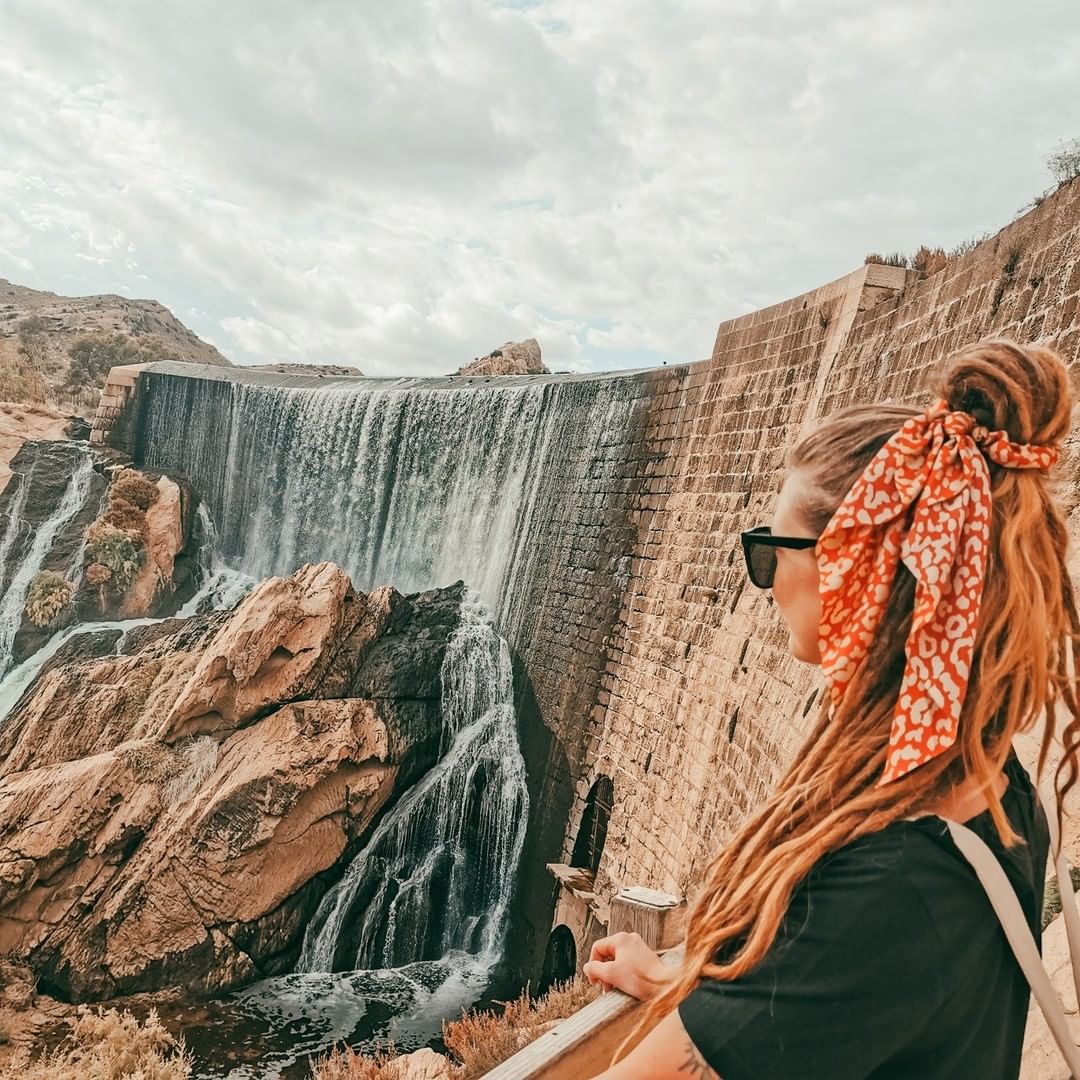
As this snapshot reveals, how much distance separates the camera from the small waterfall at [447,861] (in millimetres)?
11242

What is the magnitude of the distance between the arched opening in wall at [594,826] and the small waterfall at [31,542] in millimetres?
A: 13593

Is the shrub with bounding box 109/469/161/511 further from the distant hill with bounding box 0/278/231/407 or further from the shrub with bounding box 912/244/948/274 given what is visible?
the shrub with bounding box 912/244/948/274

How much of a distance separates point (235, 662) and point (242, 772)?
4.87ft

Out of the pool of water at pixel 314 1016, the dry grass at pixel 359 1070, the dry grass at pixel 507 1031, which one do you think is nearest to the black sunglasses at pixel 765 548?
the dry grass at pixel 507 1031

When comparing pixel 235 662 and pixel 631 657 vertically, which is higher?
pixel 631 657

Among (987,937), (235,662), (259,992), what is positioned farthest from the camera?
(235,662)

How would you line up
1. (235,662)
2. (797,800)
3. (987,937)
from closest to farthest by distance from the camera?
(987,937) < (797,800) < (235,662)

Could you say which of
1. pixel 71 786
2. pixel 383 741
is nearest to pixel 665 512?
pixel 383 741

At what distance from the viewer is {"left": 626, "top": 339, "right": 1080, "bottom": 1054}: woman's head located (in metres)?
1.05

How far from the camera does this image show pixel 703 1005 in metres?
0.98

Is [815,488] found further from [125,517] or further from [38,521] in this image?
[38,521]

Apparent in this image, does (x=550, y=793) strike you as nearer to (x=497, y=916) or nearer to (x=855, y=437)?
(x=497, y=916)

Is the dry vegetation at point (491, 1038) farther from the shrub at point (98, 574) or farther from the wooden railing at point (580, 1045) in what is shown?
the shrub at point (98, 574)

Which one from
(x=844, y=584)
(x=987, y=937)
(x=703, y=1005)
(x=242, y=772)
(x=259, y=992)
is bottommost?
(x=259, y=992)
